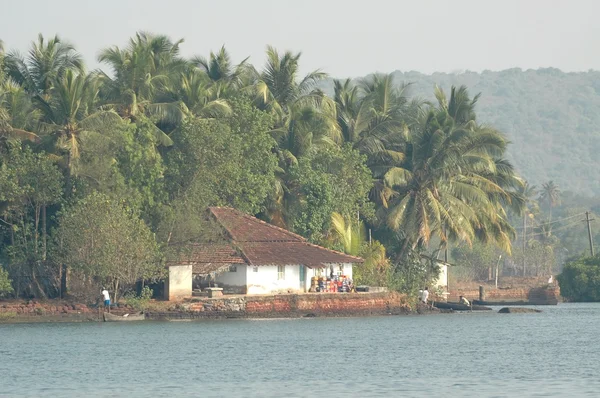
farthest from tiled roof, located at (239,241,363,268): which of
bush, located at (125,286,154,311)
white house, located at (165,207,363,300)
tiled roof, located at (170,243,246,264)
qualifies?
bush, located at (125,286,154,311)

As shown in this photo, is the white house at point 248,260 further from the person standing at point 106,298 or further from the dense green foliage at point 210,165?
the person standing at point 106,298

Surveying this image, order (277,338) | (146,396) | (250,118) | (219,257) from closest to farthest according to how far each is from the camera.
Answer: (146,396) < (277,338) < (219,257) < (250,118)

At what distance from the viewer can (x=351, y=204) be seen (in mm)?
63719

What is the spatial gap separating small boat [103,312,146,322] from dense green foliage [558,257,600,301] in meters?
40.1

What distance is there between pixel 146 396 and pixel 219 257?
2615 cm

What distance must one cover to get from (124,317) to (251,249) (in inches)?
292

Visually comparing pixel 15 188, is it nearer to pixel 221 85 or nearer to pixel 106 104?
pixel 106 104

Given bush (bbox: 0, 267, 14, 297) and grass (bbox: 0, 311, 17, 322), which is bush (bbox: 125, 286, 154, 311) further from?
bush (bbox: 0, 267, 14, 297)

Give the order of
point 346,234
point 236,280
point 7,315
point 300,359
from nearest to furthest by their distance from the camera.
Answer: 1. point 300,359
2. point 7,315
3. point 236,280
4. point 346,234

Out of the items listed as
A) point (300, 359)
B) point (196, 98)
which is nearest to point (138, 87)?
point (196, 98)

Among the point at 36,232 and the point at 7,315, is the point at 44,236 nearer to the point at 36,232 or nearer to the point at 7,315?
the point at 36,232

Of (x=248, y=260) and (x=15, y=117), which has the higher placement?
(x=15, y=117)

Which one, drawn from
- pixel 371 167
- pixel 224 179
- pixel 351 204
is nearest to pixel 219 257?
pixel 224 179

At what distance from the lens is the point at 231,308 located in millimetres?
55938
